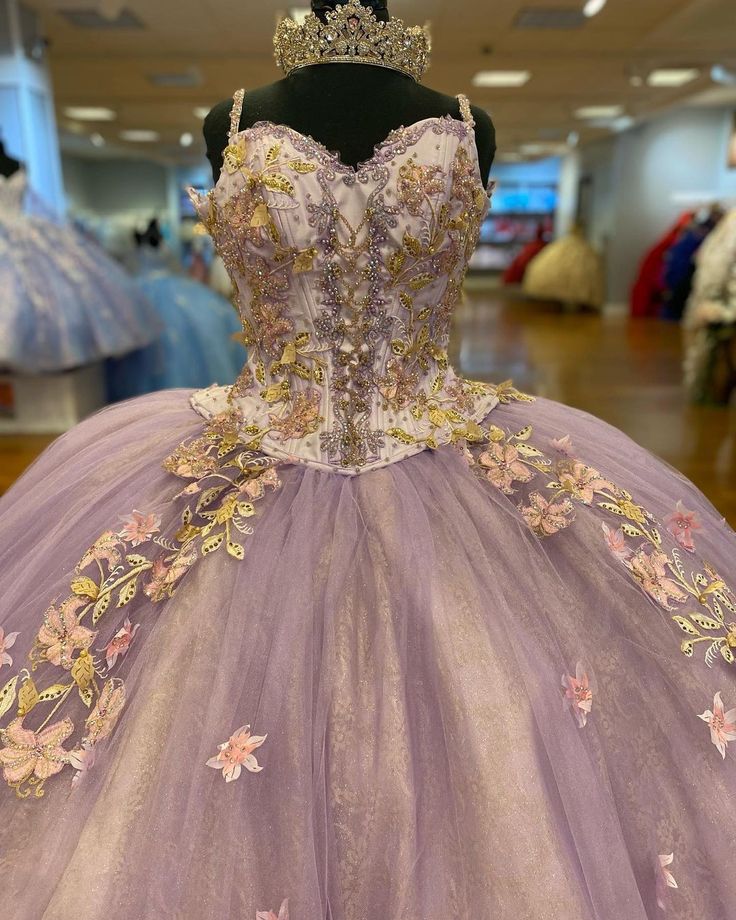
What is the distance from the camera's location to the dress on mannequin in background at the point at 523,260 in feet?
35.6

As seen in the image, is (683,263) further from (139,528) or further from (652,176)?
(139,528)

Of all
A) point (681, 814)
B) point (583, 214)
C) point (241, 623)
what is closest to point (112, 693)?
point (241, 623)

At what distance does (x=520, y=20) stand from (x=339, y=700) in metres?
4.27

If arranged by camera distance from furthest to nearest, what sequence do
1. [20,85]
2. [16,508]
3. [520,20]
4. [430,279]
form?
[520,20] → [20,85] → [16,508] → [430,279]

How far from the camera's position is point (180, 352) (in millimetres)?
3348

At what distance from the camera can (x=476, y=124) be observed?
973 millimetres

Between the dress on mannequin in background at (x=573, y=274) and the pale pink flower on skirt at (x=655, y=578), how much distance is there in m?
8.28

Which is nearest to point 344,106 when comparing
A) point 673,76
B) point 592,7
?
point 592,7

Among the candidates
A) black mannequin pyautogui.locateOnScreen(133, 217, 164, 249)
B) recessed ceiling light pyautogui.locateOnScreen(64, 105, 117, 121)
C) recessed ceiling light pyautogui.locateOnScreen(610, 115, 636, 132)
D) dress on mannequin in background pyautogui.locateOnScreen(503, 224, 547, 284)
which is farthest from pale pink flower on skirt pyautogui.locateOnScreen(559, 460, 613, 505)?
dress on mannequin in background pyautogui.locateOnScreen(503, 224, 547, 284)

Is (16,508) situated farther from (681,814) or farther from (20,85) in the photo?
(20,85)

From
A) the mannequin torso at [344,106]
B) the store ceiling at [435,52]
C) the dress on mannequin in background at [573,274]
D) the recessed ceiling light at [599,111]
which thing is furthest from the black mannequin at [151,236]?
the dress on mannequin in background at [573,274]

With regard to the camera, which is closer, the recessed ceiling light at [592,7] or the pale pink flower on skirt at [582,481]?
the pale pink flower on skirt at [582,481]

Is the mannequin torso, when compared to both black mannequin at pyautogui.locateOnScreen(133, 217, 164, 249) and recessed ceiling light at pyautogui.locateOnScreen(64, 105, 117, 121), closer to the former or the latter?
black mannequin at pyautogui.locateOnScreen(133, 217, 164, 249)

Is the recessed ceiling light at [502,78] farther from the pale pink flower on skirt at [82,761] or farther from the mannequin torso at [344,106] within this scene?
the pale pink flower on skirt at [82,761]
